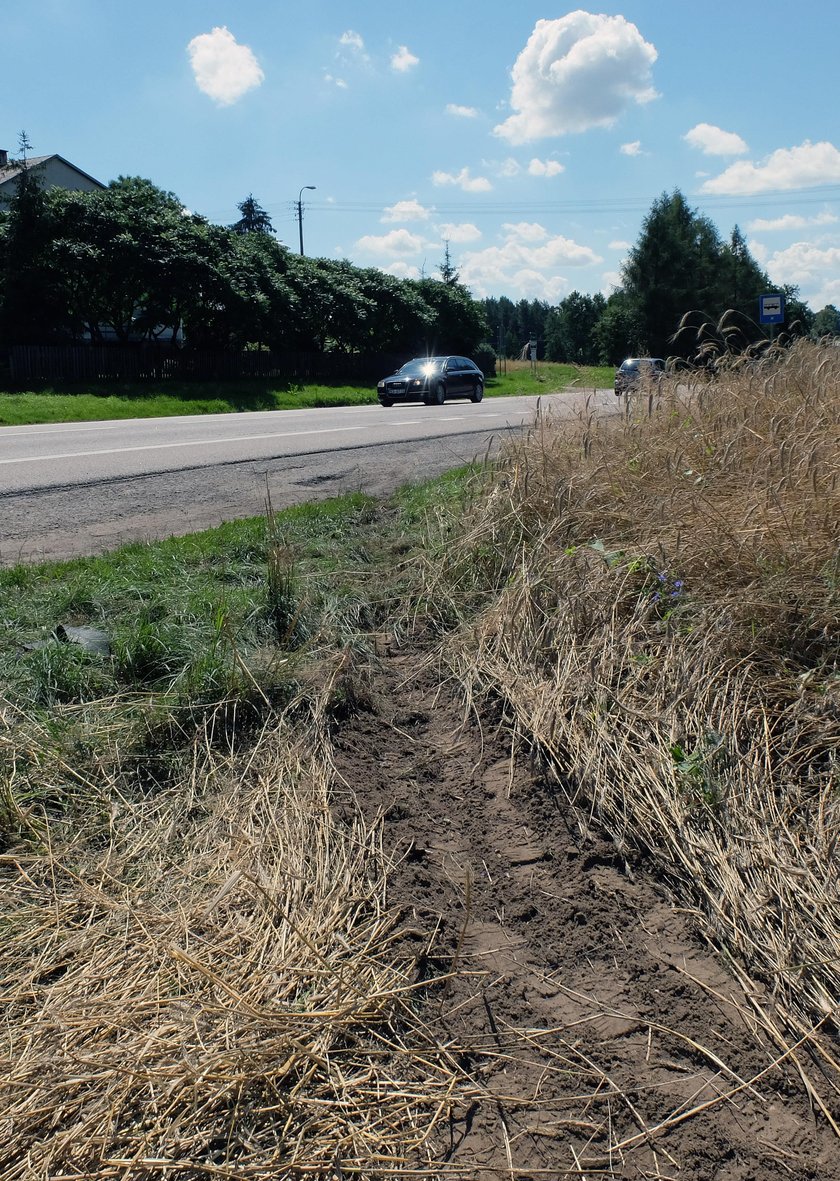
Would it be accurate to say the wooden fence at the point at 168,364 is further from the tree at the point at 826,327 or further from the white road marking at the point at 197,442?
the tree at the point at 826,327

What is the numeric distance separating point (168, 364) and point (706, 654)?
24822mm

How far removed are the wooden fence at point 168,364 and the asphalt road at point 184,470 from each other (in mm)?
9767

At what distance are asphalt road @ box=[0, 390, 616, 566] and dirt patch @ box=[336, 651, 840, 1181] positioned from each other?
3.26 metres

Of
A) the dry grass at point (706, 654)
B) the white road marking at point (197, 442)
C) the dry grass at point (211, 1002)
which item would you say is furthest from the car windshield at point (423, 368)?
the dry grass at point (211, 1002)

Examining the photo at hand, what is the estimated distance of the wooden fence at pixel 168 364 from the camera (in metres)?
22.6

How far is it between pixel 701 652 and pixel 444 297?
3764 cm

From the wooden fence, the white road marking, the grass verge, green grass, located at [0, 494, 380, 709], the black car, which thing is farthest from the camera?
the wooden fence

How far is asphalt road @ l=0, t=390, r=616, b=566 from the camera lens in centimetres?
590

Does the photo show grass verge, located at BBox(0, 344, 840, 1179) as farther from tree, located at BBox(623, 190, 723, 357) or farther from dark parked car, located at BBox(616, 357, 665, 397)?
tree, located at BBox(623, 190, 723, 357)

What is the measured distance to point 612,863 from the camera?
2.61 metres

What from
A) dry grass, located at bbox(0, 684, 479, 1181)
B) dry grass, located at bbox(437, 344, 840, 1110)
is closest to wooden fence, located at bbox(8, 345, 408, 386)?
dry grass, located at bbox(437, 344, 840, 1110)

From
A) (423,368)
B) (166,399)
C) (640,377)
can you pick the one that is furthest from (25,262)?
(640,377)

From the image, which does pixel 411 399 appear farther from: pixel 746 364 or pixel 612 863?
pixel 612 863

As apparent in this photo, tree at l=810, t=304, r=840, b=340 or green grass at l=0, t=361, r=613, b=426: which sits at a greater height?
tree at l=810, t=304, r=840, b=340
